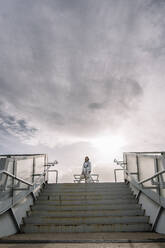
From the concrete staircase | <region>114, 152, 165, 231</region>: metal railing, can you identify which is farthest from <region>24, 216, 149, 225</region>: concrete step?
<region>114, 152, 165, 231</region>: metal railing

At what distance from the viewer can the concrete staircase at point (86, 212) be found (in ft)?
13.4

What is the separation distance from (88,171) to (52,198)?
4292mm

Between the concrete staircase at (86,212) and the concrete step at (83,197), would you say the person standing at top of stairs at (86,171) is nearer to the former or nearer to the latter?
the concrete staircase at (86,212)

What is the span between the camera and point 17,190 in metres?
4.20

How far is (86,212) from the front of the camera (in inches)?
183

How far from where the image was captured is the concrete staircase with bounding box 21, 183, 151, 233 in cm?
407

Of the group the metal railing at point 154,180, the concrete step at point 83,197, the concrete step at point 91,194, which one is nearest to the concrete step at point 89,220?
the metal railing at point 154,180

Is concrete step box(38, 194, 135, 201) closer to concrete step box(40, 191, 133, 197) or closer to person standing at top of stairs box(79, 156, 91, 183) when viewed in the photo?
concrete step box(40, 191, 133, 197)

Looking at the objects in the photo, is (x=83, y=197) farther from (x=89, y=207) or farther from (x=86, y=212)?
(x=86, y=212)

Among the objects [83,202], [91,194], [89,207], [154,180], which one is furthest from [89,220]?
[154,180]

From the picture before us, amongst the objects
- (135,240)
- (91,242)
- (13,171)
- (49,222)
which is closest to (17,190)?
(13,171)

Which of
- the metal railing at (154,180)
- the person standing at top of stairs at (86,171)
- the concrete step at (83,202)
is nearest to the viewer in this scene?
the metal railing at (154,180)

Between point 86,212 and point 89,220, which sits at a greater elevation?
point 86,212

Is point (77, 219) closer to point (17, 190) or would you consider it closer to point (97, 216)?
point (97, 216)
